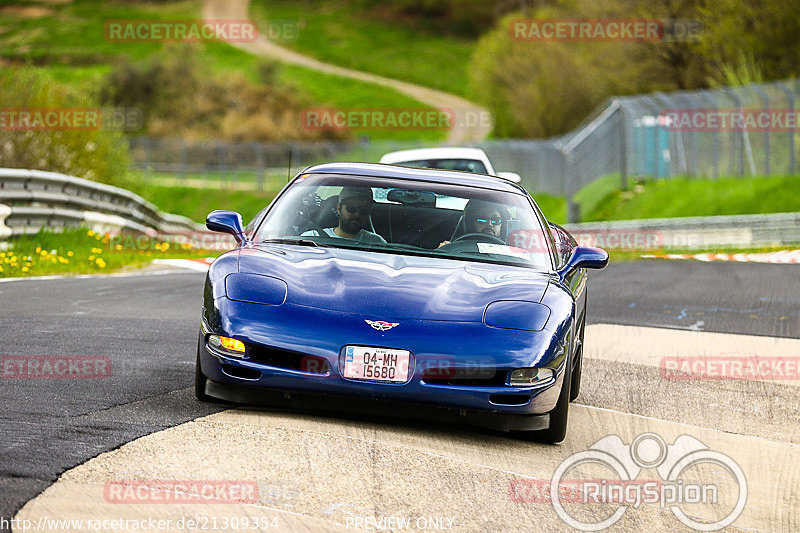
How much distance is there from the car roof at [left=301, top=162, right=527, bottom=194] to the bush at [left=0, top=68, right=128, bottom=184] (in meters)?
13.5

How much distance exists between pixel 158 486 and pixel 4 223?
11.6 metres

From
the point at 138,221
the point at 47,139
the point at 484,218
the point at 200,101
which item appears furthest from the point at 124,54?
the point at 484,218

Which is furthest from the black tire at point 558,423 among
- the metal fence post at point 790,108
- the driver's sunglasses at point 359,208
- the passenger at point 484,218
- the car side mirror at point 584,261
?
the metal fence post at point 790,108

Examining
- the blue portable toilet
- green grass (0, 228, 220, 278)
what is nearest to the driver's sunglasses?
green grass (0, 228, 220, 278)

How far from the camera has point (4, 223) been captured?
15.8m

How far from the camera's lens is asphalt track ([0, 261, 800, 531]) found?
200 inches

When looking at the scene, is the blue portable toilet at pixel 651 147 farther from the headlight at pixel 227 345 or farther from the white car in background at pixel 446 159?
the headlight at pixel 227 345

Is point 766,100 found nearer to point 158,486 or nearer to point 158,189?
point 158,486

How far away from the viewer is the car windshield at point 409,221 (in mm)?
7551

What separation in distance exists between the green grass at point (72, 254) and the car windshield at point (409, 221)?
752cm

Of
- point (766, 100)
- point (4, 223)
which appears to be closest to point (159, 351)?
point (4, 223)

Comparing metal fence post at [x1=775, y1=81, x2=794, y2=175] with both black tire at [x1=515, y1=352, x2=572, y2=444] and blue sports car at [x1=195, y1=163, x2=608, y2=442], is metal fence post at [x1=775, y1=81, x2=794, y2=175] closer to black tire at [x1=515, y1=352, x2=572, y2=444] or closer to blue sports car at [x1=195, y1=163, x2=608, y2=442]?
blue sports car at [x1=195, y1=163, x2=608, y2=442]

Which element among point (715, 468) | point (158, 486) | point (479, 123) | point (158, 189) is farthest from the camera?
point (479, 123)

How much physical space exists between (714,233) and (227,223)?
670 inches
